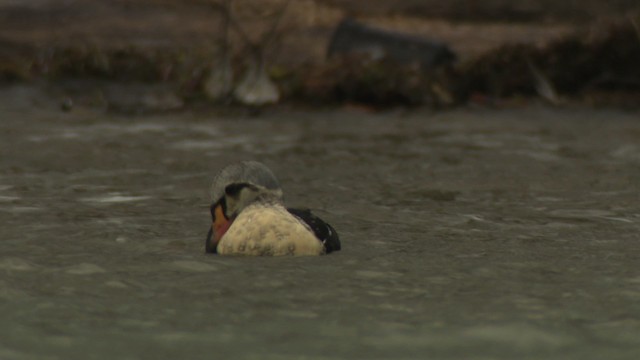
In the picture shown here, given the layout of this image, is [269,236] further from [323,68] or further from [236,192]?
[323,68]

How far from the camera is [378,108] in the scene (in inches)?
600

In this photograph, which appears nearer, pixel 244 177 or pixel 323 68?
pixel 244 177

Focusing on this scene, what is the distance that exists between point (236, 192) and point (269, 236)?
1.34 ft

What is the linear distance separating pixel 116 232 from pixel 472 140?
534 cm

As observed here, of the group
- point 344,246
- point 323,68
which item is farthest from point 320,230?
point 323,68

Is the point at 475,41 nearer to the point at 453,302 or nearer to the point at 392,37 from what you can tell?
the point at 392,37

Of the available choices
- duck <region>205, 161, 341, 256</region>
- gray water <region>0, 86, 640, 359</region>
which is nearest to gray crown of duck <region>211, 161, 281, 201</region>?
duck <region>205, 161, 341, 256</region>

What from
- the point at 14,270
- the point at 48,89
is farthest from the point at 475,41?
the point at 14,270

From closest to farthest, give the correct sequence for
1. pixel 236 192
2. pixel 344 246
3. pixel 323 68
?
pixel 236 192, pixel 344 246, pixel 323 68

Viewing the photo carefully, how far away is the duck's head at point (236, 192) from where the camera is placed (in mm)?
7355

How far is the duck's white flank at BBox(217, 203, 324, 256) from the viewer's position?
7117mm

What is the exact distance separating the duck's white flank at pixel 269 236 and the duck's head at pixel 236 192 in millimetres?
121

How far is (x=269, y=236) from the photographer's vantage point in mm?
7117

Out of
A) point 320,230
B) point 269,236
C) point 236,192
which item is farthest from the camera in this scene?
point 236,192
